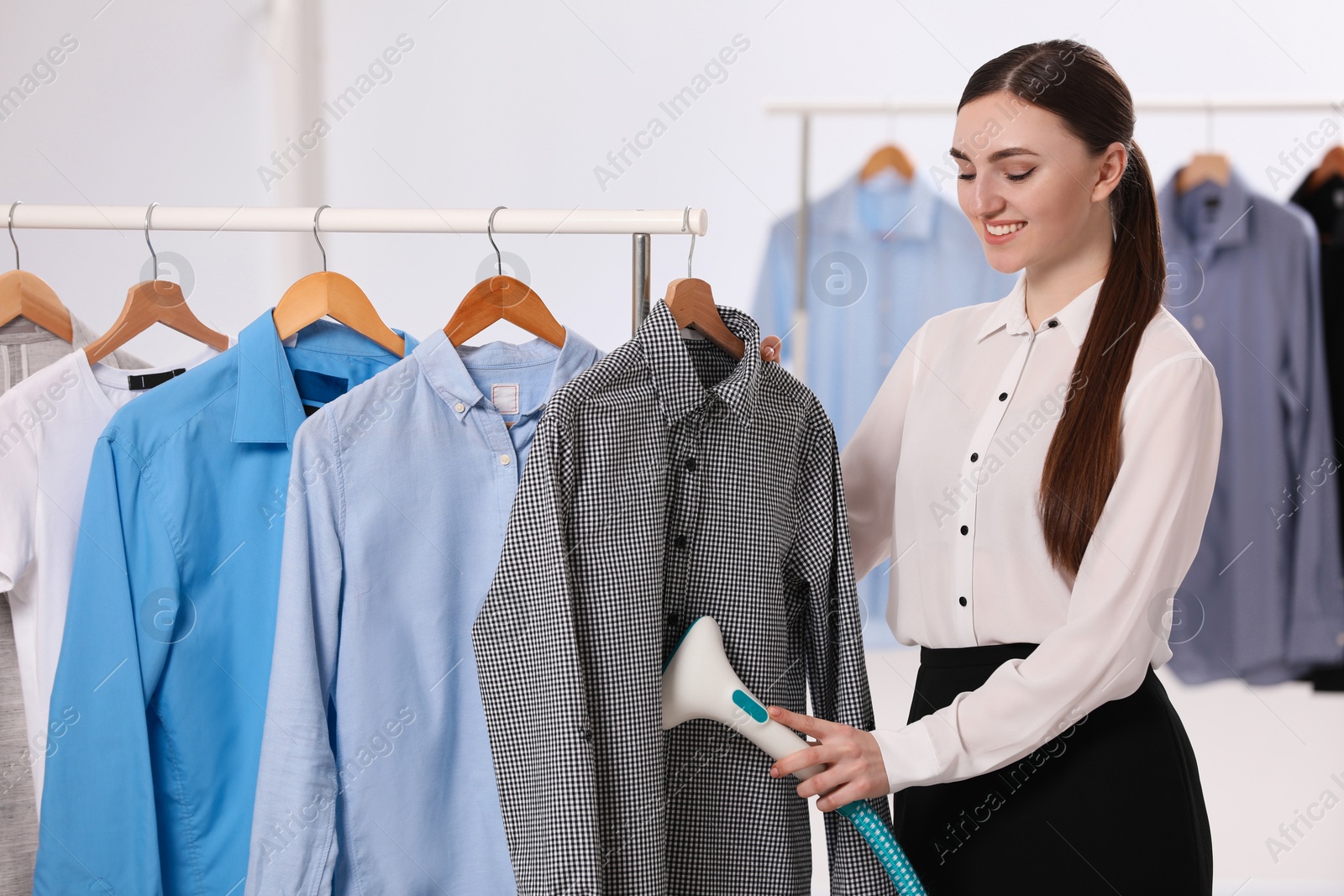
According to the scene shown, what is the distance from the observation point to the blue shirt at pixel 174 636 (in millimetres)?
1338

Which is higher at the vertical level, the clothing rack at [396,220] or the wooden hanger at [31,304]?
the clothing rack at [396,220]

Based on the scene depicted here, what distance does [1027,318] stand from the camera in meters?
1.46

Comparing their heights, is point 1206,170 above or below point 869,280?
above

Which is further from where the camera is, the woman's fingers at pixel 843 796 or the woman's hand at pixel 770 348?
the woman's hand at pixel 770 348

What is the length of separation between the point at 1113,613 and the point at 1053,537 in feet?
0.40

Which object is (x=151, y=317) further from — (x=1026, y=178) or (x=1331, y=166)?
(x=1331, y=166)

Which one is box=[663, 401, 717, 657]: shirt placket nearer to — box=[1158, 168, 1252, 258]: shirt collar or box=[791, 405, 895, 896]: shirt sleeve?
box=[791, 405, 895, 896]: shirt sleeve

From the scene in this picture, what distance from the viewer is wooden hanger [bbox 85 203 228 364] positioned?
1503 mm

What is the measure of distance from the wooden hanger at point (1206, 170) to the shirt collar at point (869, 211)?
61 cm

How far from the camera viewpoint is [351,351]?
5.02ft

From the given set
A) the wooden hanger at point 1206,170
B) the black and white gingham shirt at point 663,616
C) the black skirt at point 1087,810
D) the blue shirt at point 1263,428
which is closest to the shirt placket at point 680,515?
the black and white gingham shirt at point 663,616

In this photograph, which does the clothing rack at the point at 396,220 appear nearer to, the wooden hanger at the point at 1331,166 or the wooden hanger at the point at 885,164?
the wooden hanger at the point at 885,164

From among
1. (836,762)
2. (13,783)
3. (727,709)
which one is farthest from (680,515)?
(13,783)

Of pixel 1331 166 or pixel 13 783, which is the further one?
pixel 1331 166
